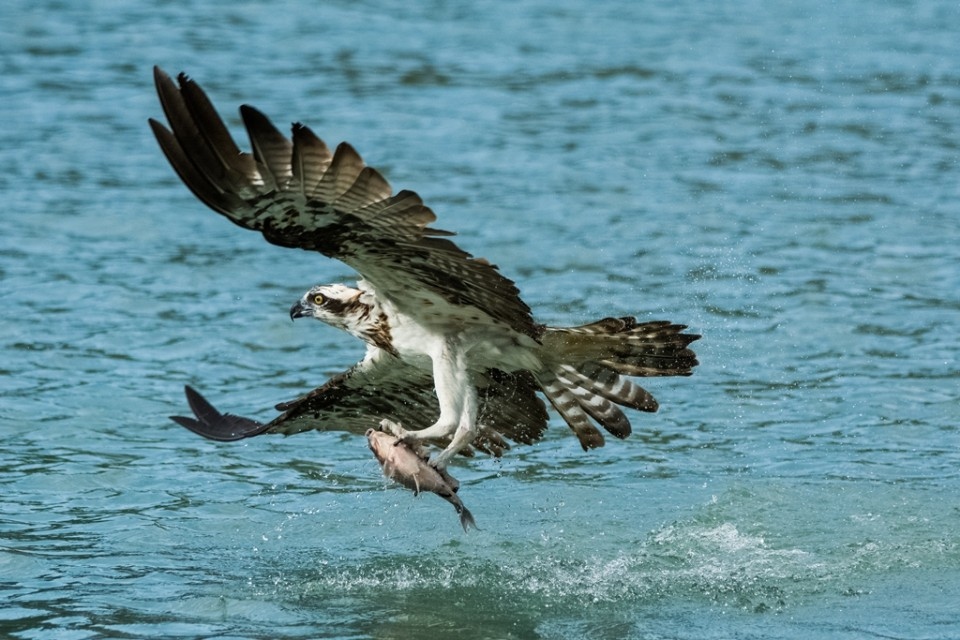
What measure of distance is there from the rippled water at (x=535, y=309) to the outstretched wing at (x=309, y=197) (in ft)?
4.60

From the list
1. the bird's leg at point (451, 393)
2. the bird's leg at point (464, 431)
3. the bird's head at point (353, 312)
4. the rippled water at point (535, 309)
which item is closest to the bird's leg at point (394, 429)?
the bird's leg at point (451, 393)

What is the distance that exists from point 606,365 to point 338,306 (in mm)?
1171

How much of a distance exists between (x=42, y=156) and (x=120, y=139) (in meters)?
0.86

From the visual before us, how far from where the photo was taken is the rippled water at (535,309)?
6.95 m

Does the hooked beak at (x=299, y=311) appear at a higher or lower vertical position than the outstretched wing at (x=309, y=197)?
lower

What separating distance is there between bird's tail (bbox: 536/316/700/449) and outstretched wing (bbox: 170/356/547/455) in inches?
9.4

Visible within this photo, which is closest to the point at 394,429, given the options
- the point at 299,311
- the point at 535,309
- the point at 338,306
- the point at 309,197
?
the point at 338,306

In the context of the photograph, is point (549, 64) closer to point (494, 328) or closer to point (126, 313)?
point (126, 313)

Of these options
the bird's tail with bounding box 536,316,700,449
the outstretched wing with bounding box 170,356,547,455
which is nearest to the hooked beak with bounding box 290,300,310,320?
the outstretched wing with bounding box 170,356,547,455

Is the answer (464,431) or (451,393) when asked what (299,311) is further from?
(464,431)

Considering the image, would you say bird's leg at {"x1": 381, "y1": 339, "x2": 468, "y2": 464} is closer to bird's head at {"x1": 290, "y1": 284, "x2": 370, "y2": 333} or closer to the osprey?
the osprey

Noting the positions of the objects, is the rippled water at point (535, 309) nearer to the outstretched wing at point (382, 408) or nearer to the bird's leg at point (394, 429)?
the outstretched wing at point (382, 408)

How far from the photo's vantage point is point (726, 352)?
405 inches

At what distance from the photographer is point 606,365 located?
23.4ft
